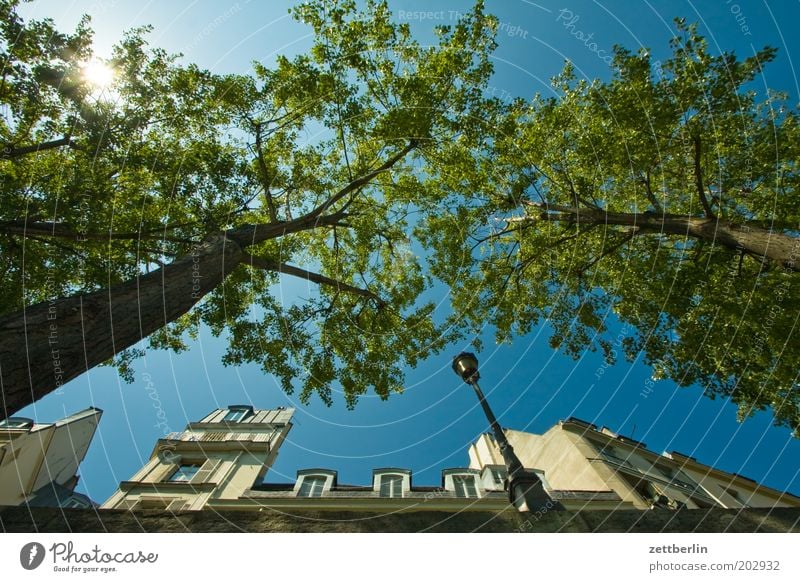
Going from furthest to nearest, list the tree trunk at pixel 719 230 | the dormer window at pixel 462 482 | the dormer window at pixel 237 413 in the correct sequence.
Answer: the dormer window at pixel 237 413, the dormer window at pixel 462 482, the tree trunk at pixel 719 230

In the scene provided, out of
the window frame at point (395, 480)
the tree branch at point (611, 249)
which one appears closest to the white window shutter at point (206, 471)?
the window frame at point (395, 480)

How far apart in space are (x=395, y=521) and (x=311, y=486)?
15860 mm

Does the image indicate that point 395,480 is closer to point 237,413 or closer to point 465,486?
point 465,486

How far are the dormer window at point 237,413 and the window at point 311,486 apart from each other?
7986 mm

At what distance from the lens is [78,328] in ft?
13.9

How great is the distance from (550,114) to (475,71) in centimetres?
322

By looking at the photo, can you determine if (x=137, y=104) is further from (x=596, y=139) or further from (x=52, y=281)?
(x=596, y=139)

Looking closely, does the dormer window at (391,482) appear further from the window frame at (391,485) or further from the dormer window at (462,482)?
the dormer window at (462,482)

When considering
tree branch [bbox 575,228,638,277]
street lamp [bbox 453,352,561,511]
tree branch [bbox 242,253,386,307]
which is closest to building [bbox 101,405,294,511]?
tree branch [bbox 242,253,386,307]

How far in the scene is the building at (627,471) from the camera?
1719 cm

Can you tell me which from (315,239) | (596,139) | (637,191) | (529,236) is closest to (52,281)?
(315,239)

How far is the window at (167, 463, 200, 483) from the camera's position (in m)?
17.1
